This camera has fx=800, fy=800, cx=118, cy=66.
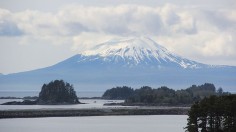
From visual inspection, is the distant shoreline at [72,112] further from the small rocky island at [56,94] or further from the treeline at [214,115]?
the treeline at [214,115]

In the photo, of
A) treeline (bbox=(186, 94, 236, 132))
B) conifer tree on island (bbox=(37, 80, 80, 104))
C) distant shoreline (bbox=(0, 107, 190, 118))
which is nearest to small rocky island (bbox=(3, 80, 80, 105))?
conifer tree on island (bbox=(37, 80, 80, 104))

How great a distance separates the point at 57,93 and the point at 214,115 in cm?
10364

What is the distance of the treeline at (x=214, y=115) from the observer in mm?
54969

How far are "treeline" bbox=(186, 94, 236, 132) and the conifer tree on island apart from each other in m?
99.4

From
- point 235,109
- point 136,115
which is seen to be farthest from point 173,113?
point 235,109

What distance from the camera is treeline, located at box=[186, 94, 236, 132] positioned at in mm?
54969

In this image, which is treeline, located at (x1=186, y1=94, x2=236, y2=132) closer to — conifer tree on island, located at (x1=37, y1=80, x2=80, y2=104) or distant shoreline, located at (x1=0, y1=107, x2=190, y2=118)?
distant shoreline, located at (x1=0, y1=107, x2=190, y2=118)

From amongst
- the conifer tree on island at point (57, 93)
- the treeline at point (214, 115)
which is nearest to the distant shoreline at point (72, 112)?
the conifer tree on island at point (57, 93)

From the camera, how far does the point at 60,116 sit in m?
110

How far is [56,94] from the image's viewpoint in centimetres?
15875

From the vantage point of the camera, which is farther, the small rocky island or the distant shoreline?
the small rocky island

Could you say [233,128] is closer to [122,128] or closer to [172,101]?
[122,128]

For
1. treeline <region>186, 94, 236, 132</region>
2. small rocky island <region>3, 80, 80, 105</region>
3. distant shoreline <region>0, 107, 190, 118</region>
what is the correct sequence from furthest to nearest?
small rocky island <region>3, 80, 80, 105</region>
distant shoreline <region>0, 107, 190, 118</region>
treeline <region>186, 94, 236, 132</region>

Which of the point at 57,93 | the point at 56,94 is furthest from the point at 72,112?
the point at 56,94
